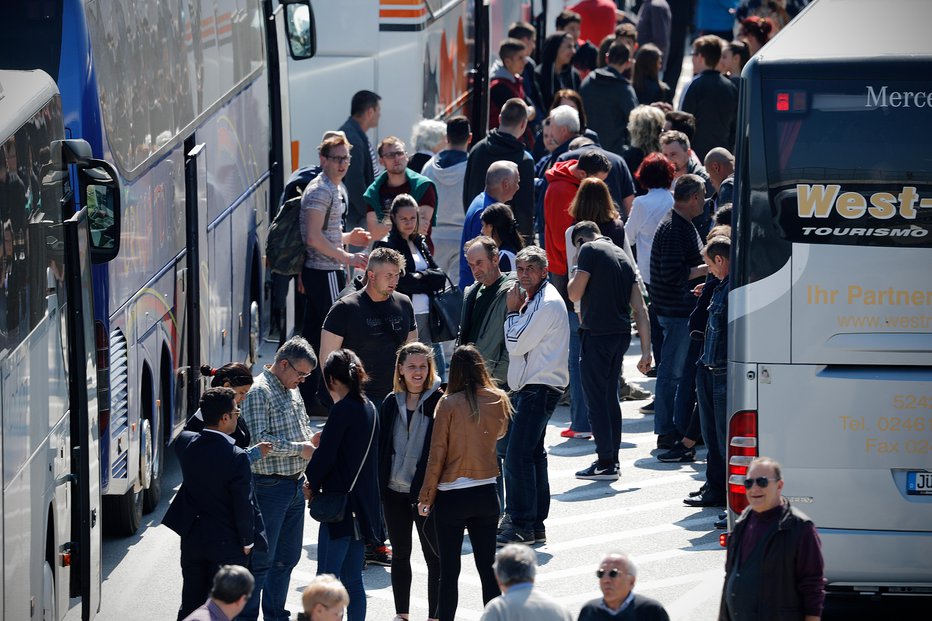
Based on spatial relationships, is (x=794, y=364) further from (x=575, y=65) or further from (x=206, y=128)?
(x=575, y=65)

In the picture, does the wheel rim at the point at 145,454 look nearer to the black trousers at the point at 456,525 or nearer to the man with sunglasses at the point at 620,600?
the black trousers at the point at 456,525

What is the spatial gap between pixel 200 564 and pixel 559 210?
584 cm

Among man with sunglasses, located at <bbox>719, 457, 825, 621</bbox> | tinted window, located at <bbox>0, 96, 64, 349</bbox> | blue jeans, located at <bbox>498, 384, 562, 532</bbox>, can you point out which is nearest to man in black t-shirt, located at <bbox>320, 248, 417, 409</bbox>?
blue jeans, located at <bbox>498, 384, 562, 532</bbox>

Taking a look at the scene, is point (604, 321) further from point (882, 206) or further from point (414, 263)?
point (882, 206)

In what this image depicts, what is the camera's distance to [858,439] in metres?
7.91

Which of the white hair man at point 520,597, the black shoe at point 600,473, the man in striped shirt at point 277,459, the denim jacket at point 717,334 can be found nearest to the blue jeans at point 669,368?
the black shoe at point 600,473

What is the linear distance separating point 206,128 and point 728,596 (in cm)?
607

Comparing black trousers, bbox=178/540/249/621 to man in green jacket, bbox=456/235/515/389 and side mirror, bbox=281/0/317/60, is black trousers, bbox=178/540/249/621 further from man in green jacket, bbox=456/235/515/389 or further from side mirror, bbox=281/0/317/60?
side mirror, bbox=281/0/317/60

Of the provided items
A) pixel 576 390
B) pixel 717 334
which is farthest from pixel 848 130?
pixel 576 390

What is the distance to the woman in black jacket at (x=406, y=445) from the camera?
829 cm

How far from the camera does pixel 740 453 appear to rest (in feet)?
26.4

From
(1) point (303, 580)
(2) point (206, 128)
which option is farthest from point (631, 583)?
(2) point (206, 128)

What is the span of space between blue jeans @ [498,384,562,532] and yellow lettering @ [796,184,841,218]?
2492 mm

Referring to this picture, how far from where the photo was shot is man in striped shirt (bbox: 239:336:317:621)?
27.1 ft
